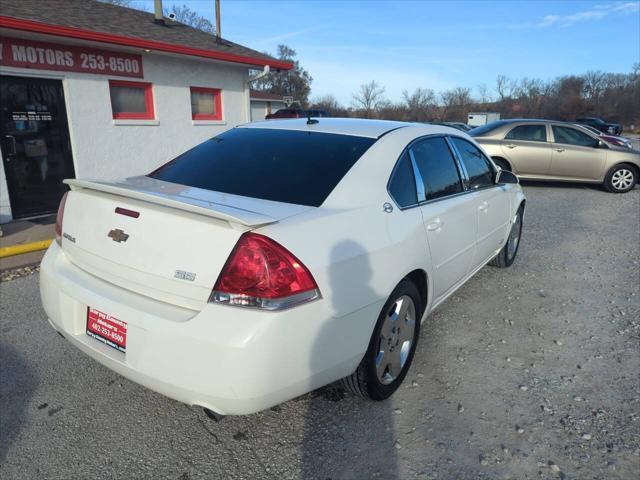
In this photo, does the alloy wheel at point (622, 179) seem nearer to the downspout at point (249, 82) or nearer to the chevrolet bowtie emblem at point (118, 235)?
the downspout at point (249, 82)

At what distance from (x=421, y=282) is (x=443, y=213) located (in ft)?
1.69

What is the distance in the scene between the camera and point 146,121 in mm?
9000

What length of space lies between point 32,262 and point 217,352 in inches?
172

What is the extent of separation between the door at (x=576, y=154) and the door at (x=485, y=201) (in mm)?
7356

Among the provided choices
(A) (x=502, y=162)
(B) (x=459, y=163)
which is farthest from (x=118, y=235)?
(A) (x=502, y=162)

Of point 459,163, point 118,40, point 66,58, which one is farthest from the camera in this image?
point 118,40

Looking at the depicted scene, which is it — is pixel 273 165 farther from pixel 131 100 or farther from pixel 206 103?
pixel 206 103

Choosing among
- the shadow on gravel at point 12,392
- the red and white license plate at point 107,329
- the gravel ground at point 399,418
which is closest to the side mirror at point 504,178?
the gravel ground at point 399,418

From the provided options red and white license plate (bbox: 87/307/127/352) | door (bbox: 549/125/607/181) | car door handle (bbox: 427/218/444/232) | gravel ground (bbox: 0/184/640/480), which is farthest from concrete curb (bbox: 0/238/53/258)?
door (bbox: 549/125/607/181)

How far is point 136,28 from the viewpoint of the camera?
917 cm

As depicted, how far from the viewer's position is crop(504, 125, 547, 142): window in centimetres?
1082

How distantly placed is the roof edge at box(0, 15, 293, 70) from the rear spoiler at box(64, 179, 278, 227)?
5623 millimetres

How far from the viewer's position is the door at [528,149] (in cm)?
1076

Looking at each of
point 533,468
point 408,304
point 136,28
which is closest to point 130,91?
point 136,28
